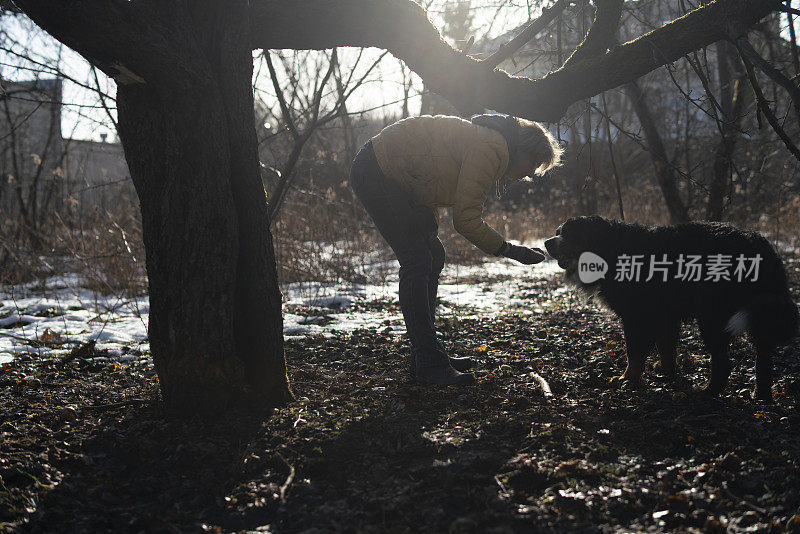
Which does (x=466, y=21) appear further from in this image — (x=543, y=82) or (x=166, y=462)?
(x=166, y=462)

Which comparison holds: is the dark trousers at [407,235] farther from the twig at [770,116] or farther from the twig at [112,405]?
the twig at [770,116]

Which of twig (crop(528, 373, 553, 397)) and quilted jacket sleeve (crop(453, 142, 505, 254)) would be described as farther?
twig (crop(528, 373, 553, 397))

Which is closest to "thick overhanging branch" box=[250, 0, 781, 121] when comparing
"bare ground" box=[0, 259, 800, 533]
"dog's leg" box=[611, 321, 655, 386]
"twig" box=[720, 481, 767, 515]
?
"dog's leg" box=[611, 321, 655, 386]

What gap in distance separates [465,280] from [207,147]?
7.35 meters

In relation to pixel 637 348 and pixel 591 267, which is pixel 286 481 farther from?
pixel 591 267

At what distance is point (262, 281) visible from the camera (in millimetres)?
3143

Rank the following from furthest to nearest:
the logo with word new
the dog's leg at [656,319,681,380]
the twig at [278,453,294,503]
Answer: the logo with word new
the dog's leg at [656,319,681,380]
the twig at [278,453,294,503]

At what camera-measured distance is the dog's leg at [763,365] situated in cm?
333

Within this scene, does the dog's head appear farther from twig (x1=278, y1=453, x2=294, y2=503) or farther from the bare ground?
twig (x1=278, y1=453, x2=294, y2=503)

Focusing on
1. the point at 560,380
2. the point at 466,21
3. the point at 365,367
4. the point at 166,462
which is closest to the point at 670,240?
the point at 560,380

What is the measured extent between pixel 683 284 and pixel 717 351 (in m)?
0.45

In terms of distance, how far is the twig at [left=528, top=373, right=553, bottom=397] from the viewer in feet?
11.5

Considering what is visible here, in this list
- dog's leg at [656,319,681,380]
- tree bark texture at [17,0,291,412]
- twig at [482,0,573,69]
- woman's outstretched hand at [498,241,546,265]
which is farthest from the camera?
twig at [482,0,573,69]

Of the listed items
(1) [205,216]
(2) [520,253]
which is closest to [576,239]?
(2) [520,253]
